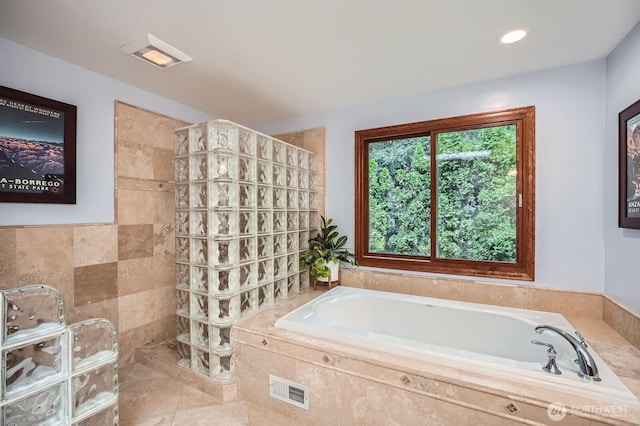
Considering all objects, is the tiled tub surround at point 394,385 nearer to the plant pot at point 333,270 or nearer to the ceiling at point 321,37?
the plant pot at point 333,270

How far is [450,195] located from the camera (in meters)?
2.37

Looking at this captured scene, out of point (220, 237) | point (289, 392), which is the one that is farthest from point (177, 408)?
point (220, 237)

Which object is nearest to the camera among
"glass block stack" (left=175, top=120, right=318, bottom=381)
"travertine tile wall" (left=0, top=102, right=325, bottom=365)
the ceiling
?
the ceiling

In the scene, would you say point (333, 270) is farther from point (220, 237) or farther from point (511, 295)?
point (511, 295)

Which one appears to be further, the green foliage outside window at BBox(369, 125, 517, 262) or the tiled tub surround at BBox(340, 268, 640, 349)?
the green foliage outside window at BBox(369, 125, 517, 262)

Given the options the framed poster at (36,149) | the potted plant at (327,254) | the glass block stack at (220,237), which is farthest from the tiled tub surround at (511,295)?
the framed poster at (36,149)

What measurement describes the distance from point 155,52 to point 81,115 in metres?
0.75

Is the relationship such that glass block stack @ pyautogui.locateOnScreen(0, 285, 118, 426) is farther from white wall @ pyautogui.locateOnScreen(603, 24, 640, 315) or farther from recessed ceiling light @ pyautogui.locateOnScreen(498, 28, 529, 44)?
white wall @ pyautogui.locateOnScreen(603, 24, 640, 315)

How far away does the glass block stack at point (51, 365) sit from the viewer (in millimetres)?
1200

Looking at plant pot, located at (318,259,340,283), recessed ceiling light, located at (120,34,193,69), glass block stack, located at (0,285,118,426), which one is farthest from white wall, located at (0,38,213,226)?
plant pot, located at (318,259,340,283)

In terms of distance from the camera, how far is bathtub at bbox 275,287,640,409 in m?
1.22

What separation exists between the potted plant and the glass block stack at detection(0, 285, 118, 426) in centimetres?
154

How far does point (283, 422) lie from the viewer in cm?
166

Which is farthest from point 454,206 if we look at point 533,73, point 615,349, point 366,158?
point 615,349
